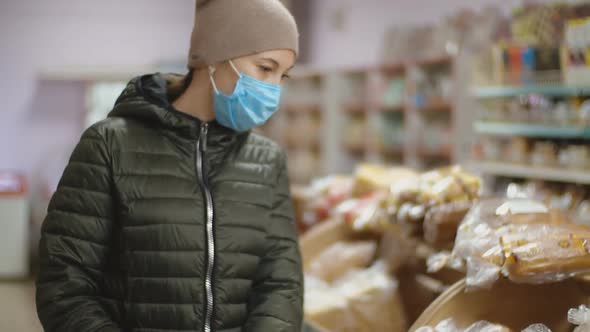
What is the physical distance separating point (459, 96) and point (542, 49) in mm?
1706

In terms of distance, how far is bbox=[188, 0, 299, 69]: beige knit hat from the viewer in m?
1.47

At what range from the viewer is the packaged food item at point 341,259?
8.75 ft

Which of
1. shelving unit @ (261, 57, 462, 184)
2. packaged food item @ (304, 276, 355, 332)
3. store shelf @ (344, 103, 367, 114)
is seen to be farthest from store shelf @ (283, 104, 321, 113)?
packaged food item @ (304, 276, 355, 332)

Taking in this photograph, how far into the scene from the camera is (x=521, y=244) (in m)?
1.52

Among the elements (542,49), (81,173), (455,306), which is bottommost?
(455,306)

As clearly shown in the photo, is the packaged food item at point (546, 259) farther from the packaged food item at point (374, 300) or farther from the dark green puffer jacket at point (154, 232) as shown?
the packaged food item at point (374, 300)

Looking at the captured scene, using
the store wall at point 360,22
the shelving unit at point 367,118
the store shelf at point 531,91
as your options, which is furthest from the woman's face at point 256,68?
the store wall at point 360,22

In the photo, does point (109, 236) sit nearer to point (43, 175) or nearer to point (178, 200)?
point (178, 200)

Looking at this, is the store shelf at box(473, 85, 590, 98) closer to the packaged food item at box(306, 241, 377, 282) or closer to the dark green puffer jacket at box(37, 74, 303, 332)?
the packaged food item at box(306, 241, 377, 282)

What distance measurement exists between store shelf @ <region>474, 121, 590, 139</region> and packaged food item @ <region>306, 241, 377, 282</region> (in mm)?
1143

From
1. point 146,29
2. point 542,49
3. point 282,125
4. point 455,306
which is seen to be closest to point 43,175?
point 455,306

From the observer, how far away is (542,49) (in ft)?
10.8

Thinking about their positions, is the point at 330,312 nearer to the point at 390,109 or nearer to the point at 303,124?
the point at 390,109

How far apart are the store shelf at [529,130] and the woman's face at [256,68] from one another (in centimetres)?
205
